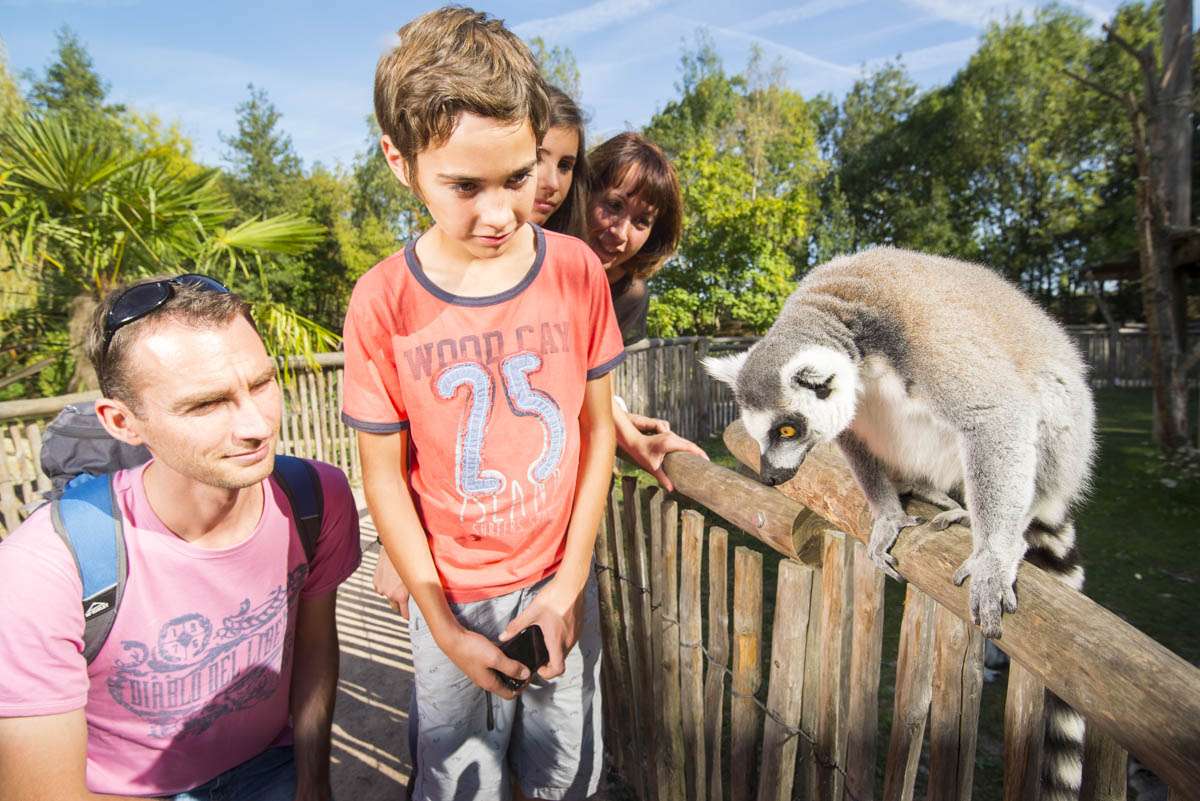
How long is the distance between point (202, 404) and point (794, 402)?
143 centimetres

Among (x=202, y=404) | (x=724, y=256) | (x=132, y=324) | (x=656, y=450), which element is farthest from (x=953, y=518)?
(x=724, y=256)

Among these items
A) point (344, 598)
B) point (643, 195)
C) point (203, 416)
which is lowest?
point (344, 598)

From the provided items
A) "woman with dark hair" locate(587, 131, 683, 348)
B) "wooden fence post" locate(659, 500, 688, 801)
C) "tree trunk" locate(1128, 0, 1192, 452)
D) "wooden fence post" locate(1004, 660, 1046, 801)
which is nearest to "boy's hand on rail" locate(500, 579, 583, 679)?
"wooden fence post" locate(659, 500, 688, 801)

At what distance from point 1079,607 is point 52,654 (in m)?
1.61

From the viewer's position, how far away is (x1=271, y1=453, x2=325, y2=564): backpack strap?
1497mm

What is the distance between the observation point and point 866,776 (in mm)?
1356

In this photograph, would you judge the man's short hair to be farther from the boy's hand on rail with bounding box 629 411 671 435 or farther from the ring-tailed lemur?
the ring-tailed lemur

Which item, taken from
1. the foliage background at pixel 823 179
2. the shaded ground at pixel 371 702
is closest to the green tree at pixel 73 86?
the foliage background at pixel 823 179

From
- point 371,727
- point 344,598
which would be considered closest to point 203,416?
point 371,727

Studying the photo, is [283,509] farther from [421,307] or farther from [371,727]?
[371,727]

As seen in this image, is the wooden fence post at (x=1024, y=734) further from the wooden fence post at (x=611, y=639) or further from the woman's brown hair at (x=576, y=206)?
the woman's brown hair at (x=576, y=206)

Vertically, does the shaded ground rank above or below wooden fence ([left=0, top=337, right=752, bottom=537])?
below

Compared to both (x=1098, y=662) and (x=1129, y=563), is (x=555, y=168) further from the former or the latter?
(x=1129, y=563)

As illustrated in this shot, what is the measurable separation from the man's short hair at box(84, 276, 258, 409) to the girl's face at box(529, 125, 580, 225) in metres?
0.83
